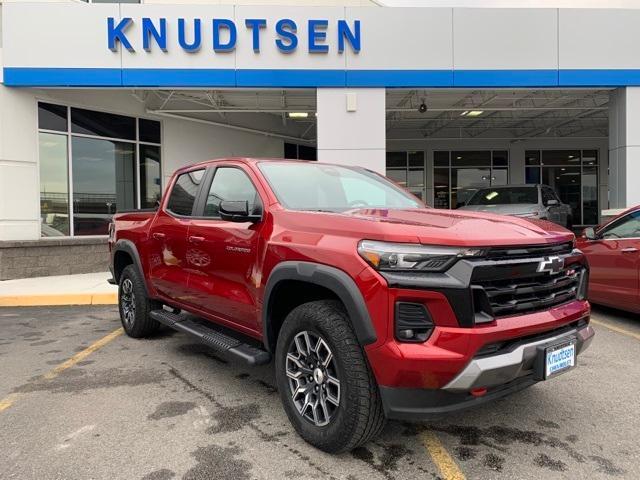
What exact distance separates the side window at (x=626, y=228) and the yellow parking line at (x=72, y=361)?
6195mm

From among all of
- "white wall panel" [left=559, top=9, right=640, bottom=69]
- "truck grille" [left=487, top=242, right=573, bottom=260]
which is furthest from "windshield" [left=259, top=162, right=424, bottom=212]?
"white wall panel" [left=559, top=9, right=640, bottom=69]

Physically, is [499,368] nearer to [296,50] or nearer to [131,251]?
[131,251]

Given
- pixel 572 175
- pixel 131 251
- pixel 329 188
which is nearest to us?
pixel 329 188

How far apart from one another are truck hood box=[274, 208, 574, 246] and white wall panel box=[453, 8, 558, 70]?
8626 millimetres

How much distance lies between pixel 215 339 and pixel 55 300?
581 centimetres

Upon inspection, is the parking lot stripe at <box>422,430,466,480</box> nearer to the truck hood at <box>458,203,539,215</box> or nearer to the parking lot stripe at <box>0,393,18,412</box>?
the parking lot stripe at <box>0,393,18,412</box>

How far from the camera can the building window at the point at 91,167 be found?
1148 centimetres

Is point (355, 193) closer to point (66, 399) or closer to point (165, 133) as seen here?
point (66, 399)

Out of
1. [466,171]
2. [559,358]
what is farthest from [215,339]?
[466,171]

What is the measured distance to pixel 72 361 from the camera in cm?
515

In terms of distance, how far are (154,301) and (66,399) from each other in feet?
5.30

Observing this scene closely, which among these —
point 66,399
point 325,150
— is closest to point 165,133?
point 325,150

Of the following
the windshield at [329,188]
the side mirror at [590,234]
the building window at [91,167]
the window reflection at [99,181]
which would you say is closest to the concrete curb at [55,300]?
the building window at [91,167]

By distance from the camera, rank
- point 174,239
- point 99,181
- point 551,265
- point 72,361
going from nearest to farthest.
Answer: point 551,265 → point 174,239 → point 72,361 → point 99,181
